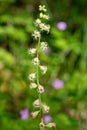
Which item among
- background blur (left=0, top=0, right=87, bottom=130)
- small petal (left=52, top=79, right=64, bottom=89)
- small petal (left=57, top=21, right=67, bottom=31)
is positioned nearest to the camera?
background blur (left=0, top=0, right=87, bottom=130)

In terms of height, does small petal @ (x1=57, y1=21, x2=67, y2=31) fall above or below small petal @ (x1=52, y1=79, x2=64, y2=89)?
above

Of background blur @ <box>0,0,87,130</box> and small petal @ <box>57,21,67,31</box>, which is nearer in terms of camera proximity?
background blur @ <box>0,0,87,130</box>

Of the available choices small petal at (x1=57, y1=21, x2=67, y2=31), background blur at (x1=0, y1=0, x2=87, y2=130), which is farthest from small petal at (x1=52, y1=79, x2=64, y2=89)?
small petal at (x1=57, y1=21, x2=67, y2=31)

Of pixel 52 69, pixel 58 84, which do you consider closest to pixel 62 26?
pixel 52 69

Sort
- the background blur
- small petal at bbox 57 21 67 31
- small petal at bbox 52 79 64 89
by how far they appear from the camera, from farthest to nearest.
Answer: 1. small petal at bbox 57 21 67 31
2. small petal at bbox 52 79 64 89
3. the background blur

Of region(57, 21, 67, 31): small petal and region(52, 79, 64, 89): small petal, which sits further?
region(57, 21, 67, 31): small petal

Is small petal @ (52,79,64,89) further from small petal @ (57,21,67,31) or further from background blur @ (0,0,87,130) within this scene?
small petal @ (57,21,67,31)

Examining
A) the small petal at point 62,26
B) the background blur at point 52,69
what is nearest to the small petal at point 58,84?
the background blur at point 52,69

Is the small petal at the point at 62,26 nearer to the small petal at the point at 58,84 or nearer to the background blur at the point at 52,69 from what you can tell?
the background blur at the point at 52,69
